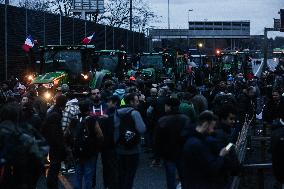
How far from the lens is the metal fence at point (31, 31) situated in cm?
3403

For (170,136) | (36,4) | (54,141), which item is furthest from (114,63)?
(36,4)

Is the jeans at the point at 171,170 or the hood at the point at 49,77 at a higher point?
the hood at the point at 49,77

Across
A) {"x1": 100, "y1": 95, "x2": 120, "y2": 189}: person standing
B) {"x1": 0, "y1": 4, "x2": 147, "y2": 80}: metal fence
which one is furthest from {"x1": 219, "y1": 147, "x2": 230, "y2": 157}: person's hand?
{"x1": 0, "y1": 4, "x2": 147, "y2": 80}: metal fence

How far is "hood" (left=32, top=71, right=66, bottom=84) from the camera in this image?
25344 millimetres

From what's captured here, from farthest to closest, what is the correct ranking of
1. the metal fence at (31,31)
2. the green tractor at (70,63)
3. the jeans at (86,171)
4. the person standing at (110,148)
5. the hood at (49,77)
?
the metal fence at (31,31) < the green tractor at (70,63) < the hood at (49,77) < the person standing at (110,148) < the jeans at (86,171)

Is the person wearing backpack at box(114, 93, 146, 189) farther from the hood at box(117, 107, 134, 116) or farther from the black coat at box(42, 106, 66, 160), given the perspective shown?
the black coat at box(42, 106, 66, 160)

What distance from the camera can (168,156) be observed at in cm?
1049

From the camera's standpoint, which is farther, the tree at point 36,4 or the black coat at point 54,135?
the tree at point 36,4

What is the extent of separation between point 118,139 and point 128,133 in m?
0.19

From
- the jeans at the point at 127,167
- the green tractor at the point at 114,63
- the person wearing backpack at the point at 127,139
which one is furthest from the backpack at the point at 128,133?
the green tractor at the point at 114,63

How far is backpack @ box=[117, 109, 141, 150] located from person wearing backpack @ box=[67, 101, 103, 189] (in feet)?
1.36

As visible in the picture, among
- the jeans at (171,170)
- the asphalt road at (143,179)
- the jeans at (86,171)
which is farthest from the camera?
the asphalt road at (143,179)

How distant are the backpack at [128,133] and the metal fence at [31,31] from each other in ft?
76.7

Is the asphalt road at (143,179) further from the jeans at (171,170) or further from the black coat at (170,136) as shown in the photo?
the black coat at (170,136)
